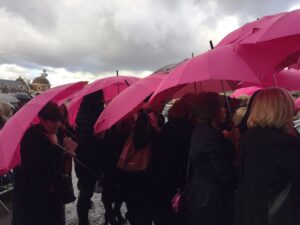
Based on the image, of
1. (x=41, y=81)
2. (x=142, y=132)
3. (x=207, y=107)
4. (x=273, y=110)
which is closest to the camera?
(x=273, y=110)

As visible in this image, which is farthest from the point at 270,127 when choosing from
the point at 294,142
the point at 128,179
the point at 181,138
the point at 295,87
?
the point at 295,87

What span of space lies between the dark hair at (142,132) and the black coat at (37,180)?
29.9 inches

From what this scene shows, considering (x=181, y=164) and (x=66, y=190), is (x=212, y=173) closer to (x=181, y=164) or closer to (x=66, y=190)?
(x=181, y=164)

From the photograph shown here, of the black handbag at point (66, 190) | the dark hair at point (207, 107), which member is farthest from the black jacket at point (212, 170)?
the black handbag at point (66, 190)

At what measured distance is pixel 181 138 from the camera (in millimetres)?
3602

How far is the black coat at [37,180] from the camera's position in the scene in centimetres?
346

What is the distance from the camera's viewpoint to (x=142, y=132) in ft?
12.9

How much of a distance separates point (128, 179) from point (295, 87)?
2.22 meters

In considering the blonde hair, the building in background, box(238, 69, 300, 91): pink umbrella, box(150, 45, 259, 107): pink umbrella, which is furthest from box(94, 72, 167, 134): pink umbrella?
the building in background

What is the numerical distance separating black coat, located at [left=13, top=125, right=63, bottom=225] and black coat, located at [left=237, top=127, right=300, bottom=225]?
1.74m

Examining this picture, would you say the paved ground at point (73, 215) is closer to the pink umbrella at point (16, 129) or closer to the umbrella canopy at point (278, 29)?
the pink umbrella at point (16, 129)

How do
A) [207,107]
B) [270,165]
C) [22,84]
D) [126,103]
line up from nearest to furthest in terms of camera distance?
[270,165], [207,107], [126,103], [22,84]

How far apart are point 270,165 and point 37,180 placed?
2.03m

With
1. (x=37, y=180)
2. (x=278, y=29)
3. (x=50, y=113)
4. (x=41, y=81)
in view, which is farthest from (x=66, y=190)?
(x=41, y=81)
